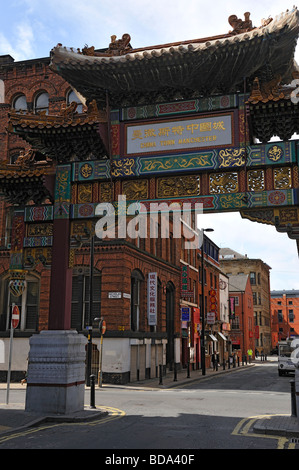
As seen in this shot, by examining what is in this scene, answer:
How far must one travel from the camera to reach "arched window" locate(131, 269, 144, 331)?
90.7ft

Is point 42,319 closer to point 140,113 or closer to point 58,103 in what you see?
point 58,103

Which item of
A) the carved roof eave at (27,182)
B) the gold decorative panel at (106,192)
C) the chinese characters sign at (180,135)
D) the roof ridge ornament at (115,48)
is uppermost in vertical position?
the roof ridge ornament at (115,48)

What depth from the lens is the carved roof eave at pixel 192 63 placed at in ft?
37.9

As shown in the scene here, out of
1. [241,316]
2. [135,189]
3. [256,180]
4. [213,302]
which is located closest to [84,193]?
[135,189]

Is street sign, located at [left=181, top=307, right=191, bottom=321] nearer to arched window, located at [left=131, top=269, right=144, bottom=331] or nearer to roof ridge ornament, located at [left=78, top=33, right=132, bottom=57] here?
arched window, located at [left=131, top=269, right=144, bottom=331]

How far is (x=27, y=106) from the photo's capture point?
102 ft

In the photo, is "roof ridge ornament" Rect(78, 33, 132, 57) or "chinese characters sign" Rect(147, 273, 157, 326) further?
"chinese characters sign" Rect(147, 273, 157, 326)

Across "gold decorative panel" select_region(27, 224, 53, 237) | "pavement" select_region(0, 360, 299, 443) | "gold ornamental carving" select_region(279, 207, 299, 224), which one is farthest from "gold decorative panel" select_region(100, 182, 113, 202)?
"pavement" select_region(0, 360, 299, 443)

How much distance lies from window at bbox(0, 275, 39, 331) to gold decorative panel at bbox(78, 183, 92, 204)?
15537 mm

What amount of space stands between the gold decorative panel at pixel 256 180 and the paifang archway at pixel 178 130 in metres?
0.03

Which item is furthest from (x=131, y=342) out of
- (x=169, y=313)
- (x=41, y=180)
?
(x=41, y=180)

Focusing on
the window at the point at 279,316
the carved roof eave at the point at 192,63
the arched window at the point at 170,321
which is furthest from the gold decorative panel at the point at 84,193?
the window at the point at 279,316

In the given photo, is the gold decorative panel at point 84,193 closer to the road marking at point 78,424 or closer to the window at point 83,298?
the road marking at point 78,424
